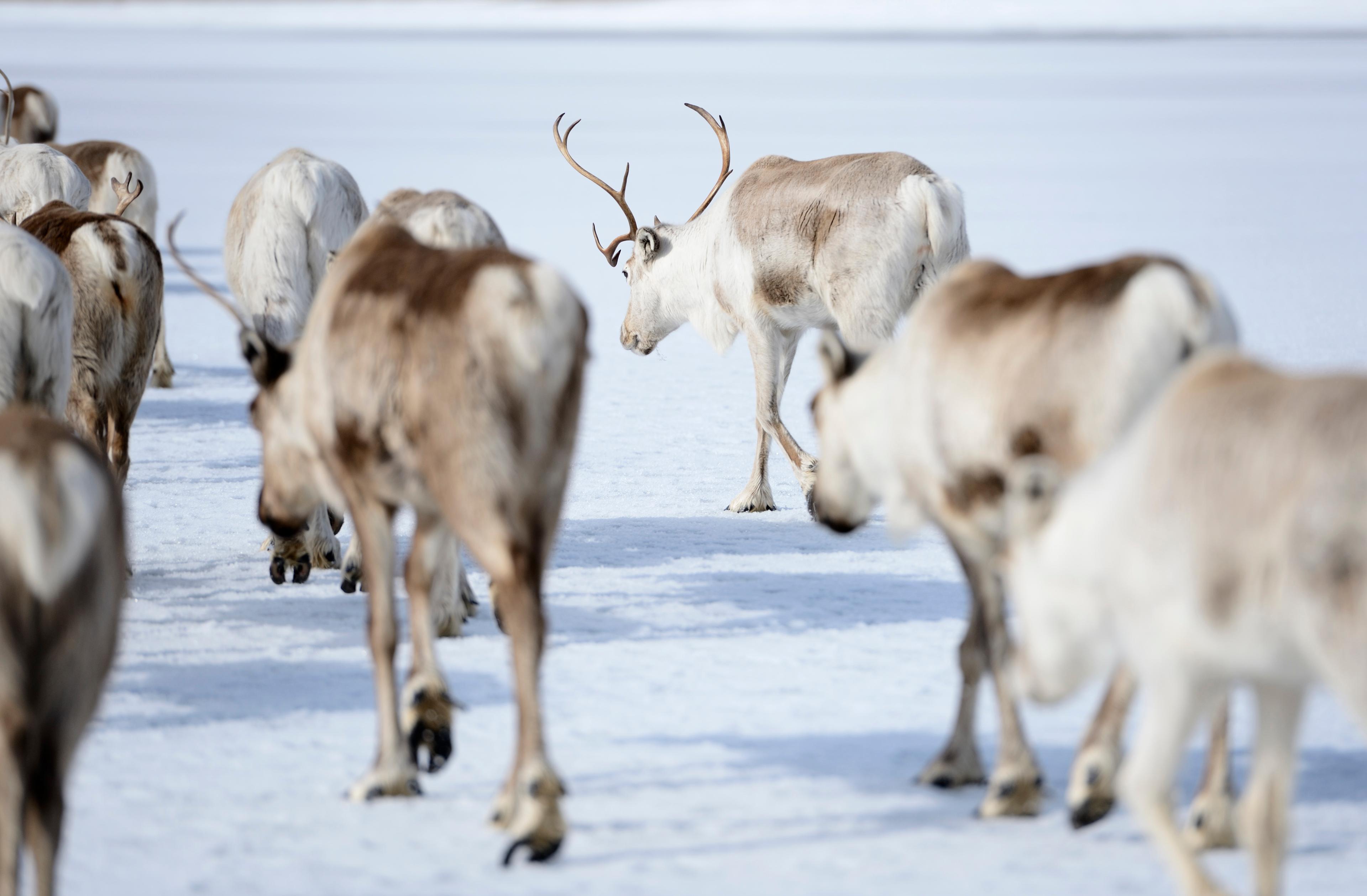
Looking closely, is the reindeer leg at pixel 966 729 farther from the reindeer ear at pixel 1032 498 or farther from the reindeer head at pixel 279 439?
the reindeer head at pixel 279 439

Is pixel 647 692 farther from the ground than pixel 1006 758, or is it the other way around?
pixel 1006 758

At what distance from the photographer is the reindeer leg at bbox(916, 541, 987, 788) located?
14.2 feet

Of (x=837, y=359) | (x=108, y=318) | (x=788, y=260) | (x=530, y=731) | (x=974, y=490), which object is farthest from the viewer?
(x=788, y=260)

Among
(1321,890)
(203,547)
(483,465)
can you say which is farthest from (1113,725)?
(203,547)

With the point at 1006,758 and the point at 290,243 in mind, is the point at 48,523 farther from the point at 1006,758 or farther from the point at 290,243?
the point at 290,243

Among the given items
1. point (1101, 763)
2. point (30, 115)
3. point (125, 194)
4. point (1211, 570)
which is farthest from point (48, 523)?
point (30, 115)

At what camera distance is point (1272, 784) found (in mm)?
3328

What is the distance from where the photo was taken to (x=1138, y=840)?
3.99 m

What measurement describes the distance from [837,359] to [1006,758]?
1.21m

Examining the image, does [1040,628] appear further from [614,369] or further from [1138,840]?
[614,369]

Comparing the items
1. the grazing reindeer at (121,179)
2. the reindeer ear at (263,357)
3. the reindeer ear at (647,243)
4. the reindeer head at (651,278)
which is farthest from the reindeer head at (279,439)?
the grazing reindeer at (121,179)

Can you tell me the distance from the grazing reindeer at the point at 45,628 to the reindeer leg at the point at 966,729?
87.7 inches

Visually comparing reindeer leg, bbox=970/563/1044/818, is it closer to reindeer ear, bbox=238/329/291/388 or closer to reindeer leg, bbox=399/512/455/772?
reindeer leg, bbox=399/512/455/772

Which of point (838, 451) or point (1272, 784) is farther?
point (838, 451)
